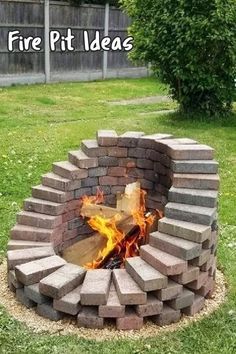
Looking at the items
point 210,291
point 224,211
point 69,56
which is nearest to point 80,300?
point 210,291

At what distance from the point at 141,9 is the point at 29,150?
3.88m

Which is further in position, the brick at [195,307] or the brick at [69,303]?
the brick at [195,307]

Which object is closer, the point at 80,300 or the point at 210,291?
the point at 80,300

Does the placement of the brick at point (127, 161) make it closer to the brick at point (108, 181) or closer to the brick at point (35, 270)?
the brick at point (108, 181)

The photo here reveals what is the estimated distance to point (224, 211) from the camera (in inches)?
231

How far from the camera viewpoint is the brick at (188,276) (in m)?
3.52

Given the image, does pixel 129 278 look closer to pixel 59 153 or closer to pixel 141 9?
pixel 59 153

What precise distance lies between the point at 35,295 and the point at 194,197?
4.02 feet

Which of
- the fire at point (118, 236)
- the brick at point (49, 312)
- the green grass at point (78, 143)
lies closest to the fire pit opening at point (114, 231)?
the fire at point (118, 236)

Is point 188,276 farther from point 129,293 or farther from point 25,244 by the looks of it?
point 25,244

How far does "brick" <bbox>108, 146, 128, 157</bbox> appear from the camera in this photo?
178 inches

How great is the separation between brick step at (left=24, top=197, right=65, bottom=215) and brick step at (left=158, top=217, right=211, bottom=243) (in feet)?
2.85

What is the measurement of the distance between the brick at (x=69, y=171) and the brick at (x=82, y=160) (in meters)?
0.03

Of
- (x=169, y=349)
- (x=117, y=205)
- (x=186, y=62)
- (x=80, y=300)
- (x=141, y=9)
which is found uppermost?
(x=141, y=9)
